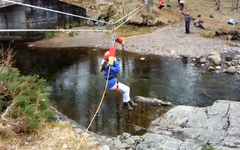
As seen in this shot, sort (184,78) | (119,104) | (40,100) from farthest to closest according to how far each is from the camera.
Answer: (184,78), (119,104), (40,100)

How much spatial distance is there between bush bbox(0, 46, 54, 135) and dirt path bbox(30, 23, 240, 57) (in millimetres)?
11880

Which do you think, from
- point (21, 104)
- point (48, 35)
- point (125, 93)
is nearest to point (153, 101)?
point (125, 93)

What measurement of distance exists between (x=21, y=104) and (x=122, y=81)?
734cm

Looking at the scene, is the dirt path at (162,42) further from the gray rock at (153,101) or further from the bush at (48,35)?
the gray rock at (153,101)

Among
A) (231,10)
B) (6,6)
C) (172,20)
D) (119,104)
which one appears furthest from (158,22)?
(119,104)

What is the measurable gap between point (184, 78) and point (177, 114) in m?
5.57

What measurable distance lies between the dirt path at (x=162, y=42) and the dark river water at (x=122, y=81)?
1131 millimetres

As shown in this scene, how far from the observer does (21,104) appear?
301 inches

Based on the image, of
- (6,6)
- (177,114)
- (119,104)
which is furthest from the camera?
(6,6)

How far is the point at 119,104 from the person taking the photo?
38.0 ft

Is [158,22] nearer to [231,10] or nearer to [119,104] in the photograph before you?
[231,10]

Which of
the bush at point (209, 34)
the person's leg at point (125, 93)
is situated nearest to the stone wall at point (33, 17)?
the bush at point (209, 34)

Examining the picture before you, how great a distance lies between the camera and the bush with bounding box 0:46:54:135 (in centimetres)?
705

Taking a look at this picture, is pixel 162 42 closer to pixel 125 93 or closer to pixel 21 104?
pixel 125 93
